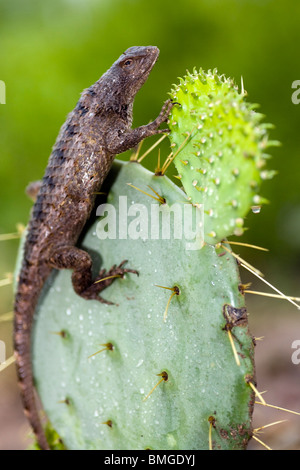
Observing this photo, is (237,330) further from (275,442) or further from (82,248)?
(275,442)

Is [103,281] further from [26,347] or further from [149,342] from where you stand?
[26,347]

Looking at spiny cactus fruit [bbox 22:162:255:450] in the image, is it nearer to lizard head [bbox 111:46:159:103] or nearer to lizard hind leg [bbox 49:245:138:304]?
lizard hind leg [bbox 49:245:138:304]

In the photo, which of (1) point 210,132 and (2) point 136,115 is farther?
(2) point 136,115

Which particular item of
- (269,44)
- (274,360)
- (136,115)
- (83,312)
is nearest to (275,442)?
(274,360)

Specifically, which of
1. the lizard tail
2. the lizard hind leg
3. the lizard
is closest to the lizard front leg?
the lizard

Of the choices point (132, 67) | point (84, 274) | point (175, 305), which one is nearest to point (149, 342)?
point (175, 305)

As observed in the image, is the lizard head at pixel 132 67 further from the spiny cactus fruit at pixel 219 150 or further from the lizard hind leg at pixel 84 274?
the lizard hind leg at pixel 84 274
